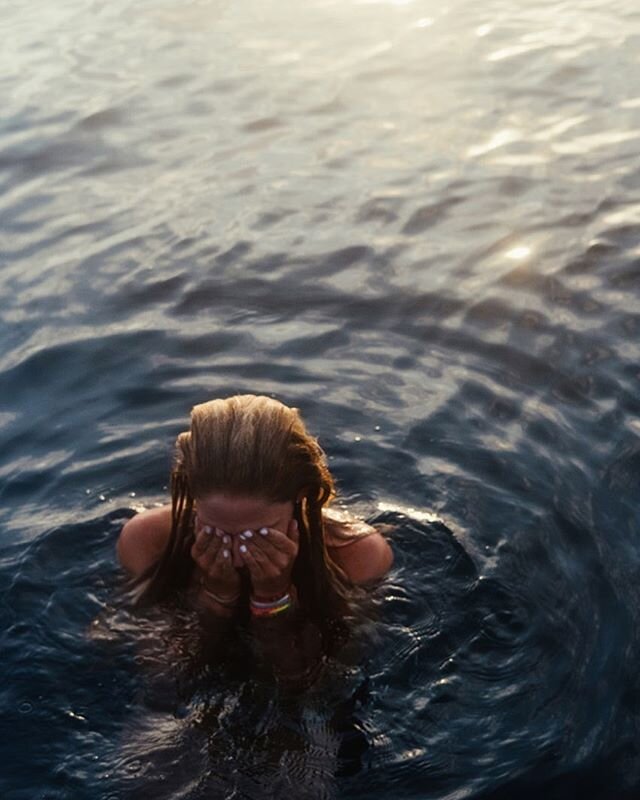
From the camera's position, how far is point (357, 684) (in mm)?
5965

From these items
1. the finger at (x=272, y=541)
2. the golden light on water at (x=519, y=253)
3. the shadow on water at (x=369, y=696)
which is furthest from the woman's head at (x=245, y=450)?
the golden light on water at (x=519, y=253)

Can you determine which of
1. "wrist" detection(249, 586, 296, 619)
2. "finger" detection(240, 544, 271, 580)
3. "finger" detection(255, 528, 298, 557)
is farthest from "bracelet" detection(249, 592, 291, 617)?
"finger" detection(255, 528, 298, 557)

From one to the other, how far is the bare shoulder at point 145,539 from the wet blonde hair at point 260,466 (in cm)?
30

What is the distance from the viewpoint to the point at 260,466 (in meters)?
5.48

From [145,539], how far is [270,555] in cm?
88

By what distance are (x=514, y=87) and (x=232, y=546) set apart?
8.81 meters

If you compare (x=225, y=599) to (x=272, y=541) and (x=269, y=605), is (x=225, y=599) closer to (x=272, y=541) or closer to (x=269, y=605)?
(x=269, y=605)

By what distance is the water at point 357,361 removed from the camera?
18.7 feet

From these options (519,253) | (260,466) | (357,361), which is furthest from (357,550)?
(519,253)

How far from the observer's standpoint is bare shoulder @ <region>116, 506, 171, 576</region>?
6.33m

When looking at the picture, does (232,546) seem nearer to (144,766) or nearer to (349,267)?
(144,766)

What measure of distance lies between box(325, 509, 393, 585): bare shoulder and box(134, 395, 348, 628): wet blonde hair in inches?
13.0

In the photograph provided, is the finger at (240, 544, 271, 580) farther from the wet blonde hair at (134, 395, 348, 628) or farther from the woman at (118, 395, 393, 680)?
the wet blonde hair at (134, 395, 348, 628)

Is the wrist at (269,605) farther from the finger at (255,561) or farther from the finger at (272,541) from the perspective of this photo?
the finger at (272,541)
